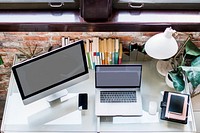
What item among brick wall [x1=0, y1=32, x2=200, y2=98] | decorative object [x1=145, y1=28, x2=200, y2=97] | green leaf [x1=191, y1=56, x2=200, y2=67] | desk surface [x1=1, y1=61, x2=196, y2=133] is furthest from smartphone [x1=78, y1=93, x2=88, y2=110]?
green leaf [x1=191, y1=56, x2=200, y2=67]

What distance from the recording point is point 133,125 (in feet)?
7.25

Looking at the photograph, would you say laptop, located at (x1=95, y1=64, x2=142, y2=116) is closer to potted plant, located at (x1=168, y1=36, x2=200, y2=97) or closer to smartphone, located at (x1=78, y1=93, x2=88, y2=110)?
smartphone, located at (x1=78, y1=93, x2=88, y2=110)

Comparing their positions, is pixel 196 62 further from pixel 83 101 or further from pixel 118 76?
pixel 83 101

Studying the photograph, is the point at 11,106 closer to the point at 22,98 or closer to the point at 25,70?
the point at 22,98

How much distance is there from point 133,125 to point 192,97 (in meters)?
0.52

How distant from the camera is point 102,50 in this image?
2.40 m

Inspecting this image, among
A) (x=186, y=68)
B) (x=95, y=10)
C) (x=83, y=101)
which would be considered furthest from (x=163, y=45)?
(x=83, y=101)

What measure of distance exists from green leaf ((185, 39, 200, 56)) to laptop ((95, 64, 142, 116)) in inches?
13.3

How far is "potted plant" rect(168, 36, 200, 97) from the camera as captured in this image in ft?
7.31

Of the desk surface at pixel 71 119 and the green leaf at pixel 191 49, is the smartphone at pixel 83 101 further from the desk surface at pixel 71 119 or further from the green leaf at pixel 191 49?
the green leaf at pixel 191 49

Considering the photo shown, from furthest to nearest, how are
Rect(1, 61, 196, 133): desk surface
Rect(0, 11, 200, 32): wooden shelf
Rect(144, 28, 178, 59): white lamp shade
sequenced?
1. Rect(0, 11, 200, 32): wooden shelf
2. Rect(1, 61, 196, 133): desk surface
3. Rect(144, 28, 178, 59): white lamp shade

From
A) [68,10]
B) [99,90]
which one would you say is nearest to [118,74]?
[99,90]

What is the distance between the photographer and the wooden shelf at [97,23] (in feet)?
7.55

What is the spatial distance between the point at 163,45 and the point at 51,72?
65 centimetres
